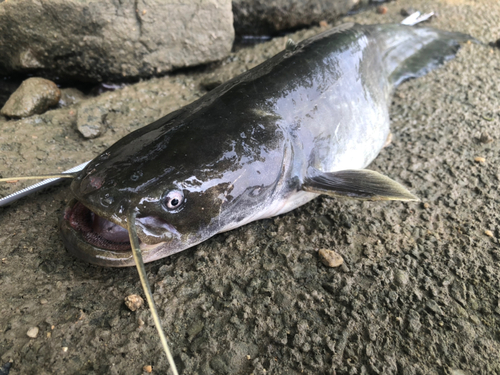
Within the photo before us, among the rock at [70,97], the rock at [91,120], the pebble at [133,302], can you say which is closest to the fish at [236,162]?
the pebble at [133,302]

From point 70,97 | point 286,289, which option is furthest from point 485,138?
point 70,97

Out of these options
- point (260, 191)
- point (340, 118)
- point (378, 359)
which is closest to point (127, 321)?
point (260, 191)

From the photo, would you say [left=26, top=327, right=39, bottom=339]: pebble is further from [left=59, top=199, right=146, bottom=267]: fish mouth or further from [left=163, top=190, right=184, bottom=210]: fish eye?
[left=163, top=190, right=184, bottom=210]: fish eye

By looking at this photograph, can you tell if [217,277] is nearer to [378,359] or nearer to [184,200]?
[184,200]

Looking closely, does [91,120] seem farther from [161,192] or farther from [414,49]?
[414,49]

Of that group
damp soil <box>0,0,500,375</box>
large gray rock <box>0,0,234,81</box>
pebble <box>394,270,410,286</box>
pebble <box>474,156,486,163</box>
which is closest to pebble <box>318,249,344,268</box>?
damp soil <box>0,0,500,375</box>

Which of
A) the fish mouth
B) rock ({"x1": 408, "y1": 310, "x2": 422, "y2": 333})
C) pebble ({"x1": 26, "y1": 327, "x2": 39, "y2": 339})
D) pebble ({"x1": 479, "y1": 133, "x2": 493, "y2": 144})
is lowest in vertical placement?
rock ({"x1": 408, "y1": 310, "x2": 422, "y2": 333})
